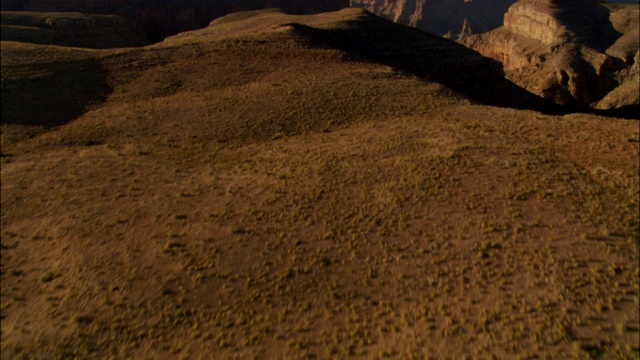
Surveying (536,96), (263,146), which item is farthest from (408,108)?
(536,96)

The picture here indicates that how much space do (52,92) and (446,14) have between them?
160 metres

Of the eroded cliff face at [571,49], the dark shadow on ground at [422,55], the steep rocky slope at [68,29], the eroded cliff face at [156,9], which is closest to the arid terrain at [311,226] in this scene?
the dark shadow on ground at [422,55]

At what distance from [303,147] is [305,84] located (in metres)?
9.51

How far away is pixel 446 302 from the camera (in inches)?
510

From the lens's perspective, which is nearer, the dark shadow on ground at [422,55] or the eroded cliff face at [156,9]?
the dark shadow on ground at [422,55]

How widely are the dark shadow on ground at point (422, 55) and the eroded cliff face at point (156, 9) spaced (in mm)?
59775

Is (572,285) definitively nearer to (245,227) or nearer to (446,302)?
(446,302)

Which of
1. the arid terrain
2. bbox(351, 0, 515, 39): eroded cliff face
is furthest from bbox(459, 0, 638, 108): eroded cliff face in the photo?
bbox(351, 0, 515, 39): eroded cliff face

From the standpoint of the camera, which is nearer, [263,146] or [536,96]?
[263,146]

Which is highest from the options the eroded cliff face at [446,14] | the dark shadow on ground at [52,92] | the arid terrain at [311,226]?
the dark shadow on ground at [52,92]

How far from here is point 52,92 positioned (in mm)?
31266

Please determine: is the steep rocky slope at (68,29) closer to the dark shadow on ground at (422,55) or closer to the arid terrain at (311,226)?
the arid terrain at (311,226)

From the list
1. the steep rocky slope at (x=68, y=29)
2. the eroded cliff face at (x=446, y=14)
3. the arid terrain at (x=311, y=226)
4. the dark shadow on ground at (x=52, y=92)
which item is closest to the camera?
the arid terrain at (x=311, y=226)

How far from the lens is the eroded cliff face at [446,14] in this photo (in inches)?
6245
